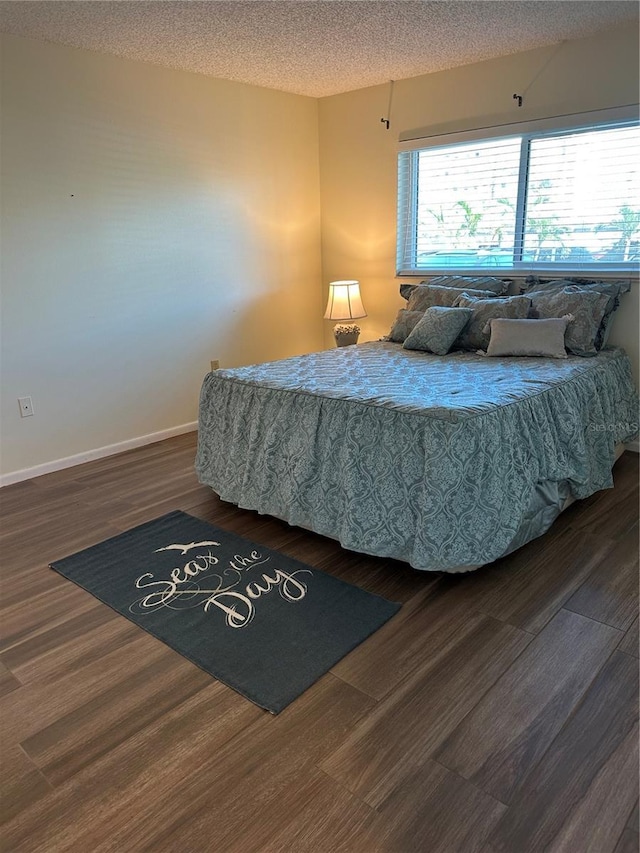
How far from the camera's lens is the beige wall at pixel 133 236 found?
3.39 meters

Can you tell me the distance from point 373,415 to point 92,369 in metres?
2.22

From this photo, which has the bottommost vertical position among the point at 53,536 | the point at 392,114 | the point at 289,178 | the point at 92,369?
the point at 53,536

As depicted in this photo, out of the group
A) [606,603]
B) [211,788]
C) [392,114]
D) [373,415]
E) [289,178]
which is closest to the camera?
[211,788]

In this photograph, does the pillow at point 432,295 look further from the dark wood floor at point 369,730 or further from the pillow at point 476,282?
the dark wood floor at point 369,730

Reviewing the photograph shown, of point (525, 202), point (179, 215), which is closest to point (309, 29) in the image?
point (179, 215)

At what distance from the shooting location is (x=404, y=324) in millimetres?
4012

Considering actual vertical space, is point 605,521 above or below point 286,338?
below

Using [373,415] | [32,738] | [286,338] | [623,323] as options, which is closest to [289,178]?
[286,338]

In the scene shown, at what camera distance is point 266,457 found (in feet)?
9.21

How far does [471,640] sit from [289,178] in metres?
3.94

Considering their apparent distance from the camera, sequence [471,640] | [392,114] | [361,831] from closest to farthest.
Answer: [361,831], [471,640], [392,114]

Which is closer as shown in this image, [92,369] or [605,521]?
[605,521]

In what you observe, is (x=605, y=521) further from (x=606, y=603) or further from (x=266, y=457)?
(x=266, y=457)

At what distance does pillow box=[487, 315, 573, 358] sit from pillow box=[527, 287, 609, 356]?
6cm
